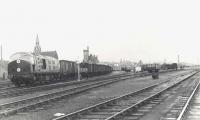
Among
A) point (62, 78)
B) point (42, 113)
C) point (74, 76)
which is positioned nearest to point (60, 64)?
point (62, 78)

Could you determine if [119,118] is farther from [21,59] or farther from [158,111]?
[21,59]

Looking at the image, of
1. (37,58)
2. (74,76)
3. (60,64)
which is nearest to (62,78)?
(60,64)

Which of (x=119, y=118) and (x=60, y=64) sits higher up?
(x=60, y=64)

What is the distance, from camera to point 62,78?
43000 mm

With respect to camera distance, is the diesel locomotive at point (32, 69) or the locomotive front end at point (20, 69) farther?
the diesel locomotive at point (32, 69)

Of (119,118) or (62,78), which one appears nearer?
(119,118)

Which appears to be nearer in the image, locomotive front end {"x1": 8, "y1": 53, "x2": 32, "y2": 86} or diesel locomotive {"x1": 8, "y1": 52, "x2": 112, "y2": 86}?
locomotive front end {"x1": 8, "y1": 53, "x2": 32, "y2": 86}

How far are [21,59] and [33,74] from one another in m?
1.75

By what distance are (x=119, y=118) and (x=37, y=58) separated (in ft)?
70.5

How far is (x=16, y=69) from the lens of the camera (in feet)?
101

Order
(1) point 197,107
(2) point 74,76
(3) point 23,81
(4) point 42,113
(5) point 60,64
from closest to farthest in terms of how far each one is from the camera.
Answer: (4) point 42,113 < (1) point 197,107 < (3) point 23,81 < (5) point 60,64 < (2) point 74,76

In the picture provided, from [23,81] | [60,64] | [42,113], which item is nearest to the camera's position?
[42,113]

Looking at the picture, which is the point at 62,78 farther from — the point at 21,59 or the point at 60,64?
the point at 21,59

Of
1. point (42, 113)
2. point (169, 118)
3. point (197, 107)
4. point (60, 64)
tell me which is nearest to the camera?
point (169, 118)
